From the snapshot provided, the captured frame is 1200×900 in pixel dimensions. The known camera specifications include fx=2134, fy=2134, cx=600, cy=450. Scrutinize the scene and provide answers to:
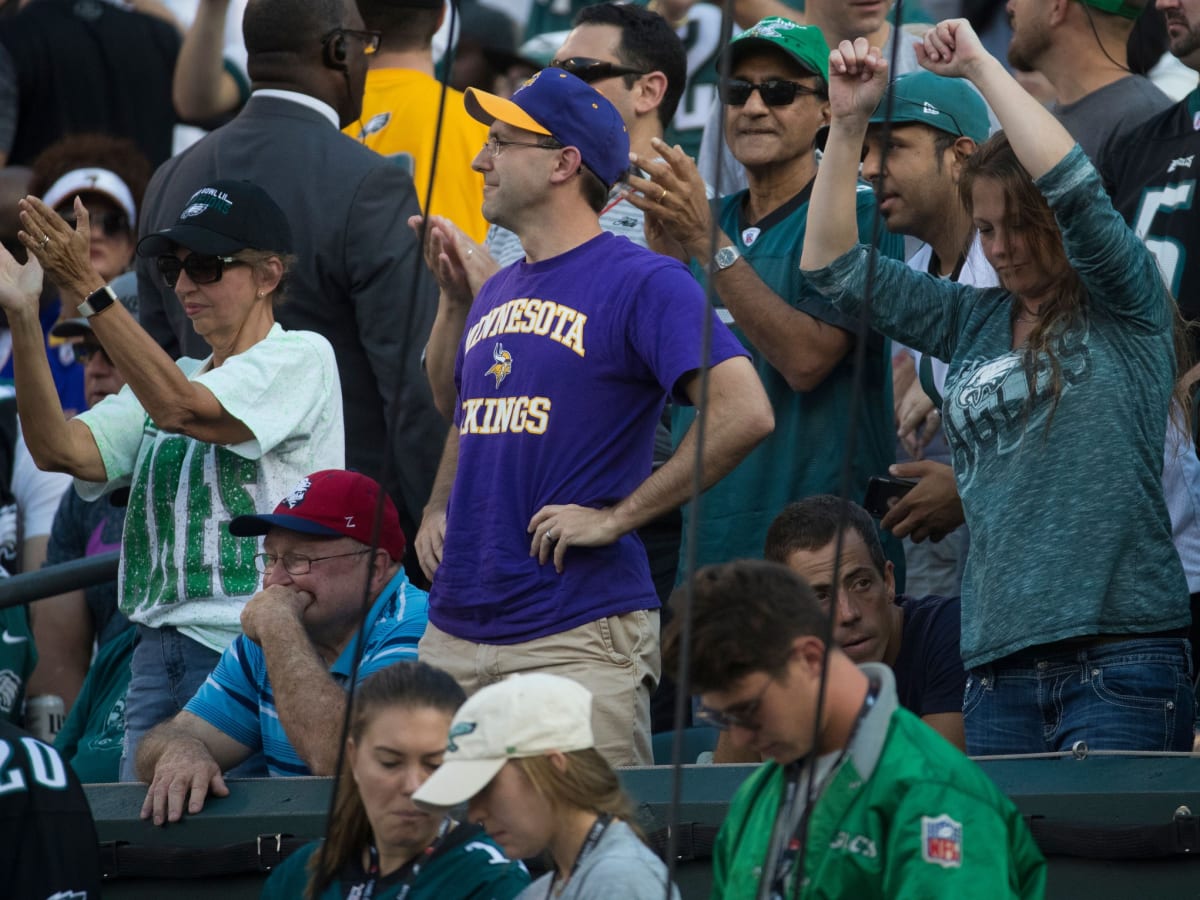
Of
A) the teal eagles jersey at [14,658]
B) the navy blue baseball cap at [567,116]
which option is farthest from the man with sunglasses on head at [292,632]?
the teal eagles jersey at [14,658]

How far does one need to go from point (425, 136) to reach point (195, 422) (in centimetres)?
185

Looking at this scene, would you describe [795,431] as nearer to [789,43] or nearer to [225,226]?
[789,43]

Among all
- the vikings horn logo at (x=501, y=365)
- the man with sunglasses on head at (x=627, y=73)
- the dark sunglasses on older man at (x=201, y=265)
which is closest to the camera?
the vikings horn logo at (x=501, y=365)

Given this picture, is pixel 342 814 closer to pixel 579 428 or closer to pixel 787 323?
pixel 579 428

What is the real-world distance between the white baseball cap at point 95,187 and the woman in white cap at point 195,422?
234 cm

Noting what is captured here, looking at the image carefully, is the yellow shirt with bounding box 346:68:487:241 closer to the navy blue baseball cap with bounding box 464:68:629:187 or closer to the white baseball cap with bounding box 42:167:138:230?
the white baseball cap with bounding box 42:167:138:230

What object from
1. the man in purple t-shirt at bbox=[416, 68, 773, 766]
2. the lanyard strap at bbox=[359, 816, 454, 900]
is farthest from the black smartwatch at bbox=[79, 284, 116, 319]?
the lanyard strap at bbox=[359, 816, 454, 900]

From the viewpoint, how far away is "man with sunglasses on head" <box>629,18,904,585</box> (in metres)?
5.32

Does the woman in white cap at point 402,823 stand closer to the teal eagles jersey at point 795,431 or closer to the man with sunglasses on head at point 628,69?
the teal eagles jersey at point 795,431

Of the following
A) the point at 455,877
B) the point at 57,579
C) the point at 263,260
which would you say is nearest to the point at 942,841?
the point at 455,877

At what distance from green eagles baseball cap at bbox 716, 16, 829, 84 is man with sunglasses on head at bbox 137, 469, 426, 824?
1637mm

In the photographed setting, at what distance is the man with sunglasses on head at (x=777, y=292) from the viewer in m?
5.32

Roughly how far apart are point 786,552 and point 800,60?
4.69ft

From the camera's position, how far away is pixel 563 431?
4664 millimetres
